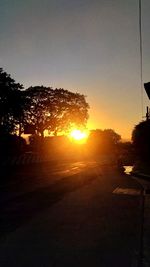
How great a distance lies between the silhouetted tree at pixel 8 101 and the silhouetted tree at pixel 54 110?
35508mm

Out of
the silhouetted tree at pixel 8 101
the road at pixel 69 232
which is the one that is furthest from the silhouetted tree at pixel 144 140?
the road at pixel 69 232

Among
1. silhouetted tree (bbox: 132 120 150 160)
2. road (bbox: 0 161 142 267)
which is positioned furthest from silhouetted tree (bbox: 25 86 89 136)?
road (bbox: 0 161 142 267)

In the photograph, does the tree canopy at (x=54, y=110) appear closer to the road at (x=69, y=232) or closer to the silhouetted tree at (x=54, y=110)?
the silhouetted tree at (x=54, y=110)

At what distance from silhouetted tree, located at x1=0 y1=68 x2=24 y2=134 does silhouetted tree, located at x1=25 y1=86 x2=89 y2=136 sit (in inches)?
1398

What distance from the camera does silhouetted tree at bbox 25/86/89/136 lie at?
78.8m

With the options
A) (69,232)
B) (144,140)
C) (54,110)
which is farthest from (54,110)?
(69,232)

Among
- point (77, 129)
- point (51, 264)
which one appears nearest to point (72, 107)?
point (77, 129)

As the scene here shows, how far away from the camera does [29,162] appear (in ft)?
145

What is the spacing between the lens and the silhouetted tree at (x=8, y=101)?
133 feet

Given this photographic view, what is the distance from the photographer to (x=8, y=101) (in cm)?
4103

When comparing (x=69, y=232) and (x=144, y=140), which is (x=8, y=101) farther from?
(x=69, y=232)

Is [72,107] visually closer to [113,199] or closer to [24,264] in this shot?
[113,199]

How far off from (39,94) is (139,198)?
2475 inches

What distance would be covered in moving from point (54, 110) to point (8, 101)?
39.5 meters
